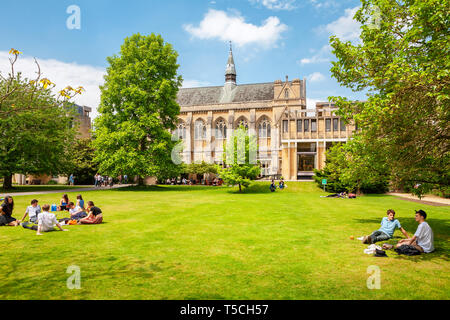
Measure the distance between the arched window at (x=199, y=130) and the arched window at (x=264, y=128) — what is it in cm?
1267

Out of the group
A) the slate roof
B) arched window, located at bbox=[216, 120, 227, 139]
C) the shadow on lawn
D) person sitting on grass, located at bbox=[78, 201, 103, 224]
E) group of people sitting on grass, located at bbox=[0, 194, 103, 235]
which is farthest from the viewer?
the slate roof

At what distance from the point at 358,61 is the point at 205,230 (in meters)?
9.16

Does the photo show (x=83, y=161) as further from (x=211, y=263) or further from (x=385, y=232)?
(x=385, y=232)

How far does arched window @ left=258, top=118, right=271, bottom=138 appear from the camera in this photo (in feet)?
206

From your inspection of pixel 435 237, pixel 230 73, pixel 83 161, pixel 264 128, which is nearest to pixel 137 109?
pixel 83 161

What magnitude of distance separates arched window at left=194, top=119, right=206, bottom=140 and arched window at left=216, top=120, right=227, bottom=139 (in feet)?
10.2

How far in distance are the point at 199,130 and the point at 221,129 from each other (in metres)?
5.10

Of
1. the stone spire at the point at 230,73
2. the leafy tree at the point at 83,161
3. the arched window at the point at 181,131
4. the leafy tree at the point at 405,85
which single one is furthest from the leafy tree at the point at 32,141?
the stone spire at the point at 230,73

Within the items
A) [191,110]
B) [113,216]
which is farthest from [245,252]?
[191,110]

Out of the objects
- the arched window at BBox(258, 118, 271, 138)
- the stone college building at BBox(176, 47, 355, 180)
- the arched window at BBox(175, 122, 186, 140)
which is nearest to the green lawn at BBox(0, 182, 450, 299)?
the stone college building at BBox(176, 47, 355, 180)

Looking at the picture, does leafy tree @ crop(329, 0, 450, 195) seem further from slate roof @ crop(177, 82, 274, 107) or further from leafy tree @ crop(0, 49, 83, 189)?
slate roof @ crop(177, 82, 274, 107)

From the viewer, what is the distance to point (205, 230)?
11266 millimetres

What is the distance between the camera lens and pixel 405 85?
861 cm
